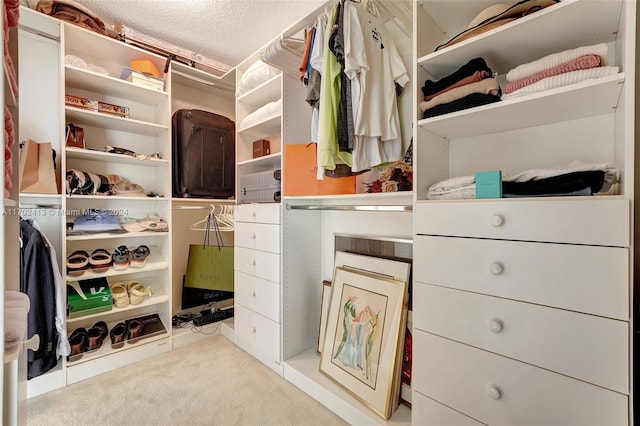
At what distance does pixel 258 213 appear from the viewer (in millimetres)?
2000

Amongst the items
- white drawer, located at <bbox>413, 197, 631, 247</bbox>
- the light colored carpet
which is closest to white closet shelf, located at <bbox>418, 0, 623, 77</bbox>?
Answer: white drawer, located at <bbox>413, 197, 631, 247</bbox>

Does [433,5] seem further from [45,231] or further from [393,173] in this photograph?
[45,231]

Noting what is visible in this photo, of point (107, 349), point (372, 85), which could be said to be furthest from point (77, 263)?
point (372, 85)

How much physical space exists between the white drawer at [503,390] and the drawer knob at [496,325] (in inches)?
3.7

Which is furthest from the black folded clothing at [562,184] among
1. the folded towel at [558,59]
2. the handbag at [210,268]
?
the handbag at [210,268]

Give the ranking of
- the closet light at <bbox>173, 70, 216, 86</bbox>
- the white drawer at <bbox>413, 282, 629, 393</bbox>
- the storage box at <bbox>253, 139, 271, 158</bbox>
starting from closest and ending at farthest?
1. the white drawer at <bbox>413, 282, 629, 393</bbox>
2. the storage box at <bbox>253, 139, 271, 158</bbox>
3. the closet light at <bbox>173, 70, 216, 86</bbox>

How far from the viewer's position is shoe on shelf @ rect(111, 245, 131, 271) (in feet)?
6.75

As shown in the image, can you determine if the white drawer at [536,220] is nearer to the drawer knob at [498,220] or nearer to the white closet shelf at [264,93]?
the drawer knob at [498,220]

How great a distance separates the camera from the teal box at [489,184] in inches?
39.5

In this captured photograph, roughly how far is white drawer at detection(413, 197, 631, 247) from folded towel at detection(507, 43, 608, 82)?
1.54 ft

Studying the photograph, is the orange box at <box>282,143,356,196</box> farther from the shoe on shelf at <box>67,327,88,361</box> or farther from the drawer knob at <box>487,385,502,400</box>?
the shoe on shelf at <box>67,327,88,361</box>

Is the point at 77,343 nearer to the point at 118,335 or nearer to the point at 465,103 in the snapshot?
the point at 118,335

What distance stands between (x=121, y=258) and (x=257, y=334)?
1.15m

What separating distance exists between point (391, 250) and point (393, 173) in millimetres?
492
